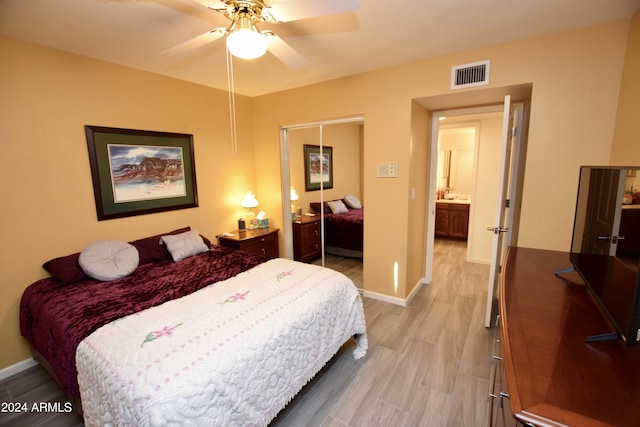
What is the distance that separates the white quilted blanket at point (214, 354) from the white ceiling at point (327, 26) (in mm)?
1699

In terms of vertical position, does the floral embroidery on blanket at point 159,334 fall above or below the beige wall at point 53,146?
below

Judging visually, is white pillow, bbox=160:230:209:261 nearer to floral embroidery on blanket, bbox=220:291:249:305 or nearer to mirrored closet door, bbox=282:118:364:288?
floral embroidery on blanket, bbox=220:291:249:305

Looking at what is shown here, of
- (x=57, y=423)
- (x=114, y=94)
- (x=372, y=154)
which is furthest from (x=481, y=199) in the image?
(x=57, y=423)

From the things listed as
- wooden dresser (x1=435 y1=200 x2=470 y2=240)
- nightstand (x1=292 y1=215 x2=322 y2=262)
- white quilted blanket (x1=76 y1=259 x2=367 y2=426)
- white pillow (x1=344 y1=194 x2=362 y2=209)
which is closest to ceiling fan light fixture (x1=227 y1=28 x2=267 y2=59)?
white quilted blanket (x1=76 y1=259 x2=367 y2=426)

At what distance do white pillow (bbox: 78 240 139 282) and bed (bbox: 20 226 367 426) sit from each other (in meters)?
0.08

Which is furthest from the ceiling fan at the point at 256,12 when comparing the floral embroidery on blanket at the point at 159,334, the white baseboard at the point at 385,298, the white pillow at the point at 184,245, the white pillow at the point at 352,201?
the white baseboard at the point at 385,298

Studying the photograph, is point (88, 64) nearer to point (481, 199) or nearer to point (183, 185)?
point (183, 185)

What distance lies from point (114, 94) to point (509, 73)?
3516 millimetres

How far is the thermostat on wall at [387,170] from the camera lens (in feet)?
9.79

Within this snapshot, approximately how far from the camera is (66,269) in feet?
7.48

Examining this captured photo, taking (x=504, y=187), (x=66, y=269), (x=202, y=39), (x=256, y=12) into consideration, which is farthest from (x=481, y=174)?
(x=66, y=269)

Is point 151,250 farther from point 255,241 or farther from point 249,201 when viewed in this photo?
point 249,201

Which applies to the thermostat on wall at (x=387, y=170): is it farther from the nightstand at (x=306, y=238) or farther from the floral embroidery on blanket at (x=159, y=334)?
the floral embroidery on blanket at (x=159, y=334)

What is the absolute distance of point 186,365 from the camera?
1.30 meters
